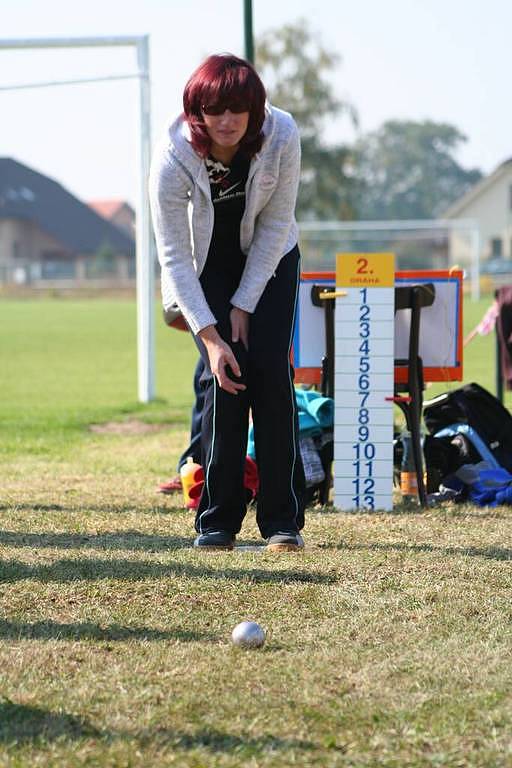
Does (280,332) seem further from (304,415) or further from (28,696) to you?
(28,696)

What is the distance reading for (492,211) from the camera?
74.9 meters

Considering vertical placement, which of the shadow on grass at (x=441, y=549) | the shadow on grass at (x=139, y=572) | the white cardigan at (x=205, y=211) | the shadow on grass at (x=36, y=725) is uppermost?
the white cardigan at (x=205, y=211)

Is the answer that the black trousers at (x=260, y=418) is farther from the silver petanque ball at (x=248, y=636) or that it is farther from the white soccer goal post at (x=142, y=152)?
the white soccer goal post at (x=142, y=152)

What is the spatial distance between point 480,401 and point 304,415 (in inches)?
38.9

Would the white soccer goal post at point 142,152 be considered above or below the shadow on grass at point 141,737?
above

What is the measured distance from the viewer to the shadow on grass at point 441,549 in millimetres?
4891

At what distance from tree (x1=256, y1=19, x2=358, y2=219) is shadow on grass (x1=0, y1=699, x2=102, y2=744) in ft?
178

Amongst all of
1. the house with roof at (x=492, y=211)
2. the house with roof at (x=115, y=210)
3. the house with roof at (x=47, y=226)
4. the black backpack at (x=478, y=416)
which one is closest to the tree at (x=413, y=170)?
the house with roof at (x=115, y=210)

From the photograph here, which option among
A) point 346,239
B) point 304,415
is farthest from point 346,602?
point 346,239

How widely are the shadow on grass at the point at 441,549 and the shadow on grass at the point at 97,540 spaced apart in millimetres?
659

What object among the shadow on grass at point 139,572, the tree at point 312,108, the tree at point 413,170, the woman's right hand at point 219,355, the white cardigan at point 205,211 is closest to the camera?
the shadow on grass at point 139,572

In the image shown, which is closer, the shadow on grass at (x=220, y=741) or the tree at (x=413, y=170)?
the shadow on grass at (x=220, y=741)

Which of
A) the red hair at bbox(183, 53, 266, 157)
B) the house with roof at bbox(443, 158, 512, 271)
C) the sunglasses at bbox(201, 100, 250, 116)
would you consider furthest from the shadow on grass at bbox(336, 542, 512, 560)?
the house with roof at bbox(443, 158, 512, 271)

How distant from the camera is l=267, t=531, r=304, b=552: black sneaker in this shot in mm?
4934
